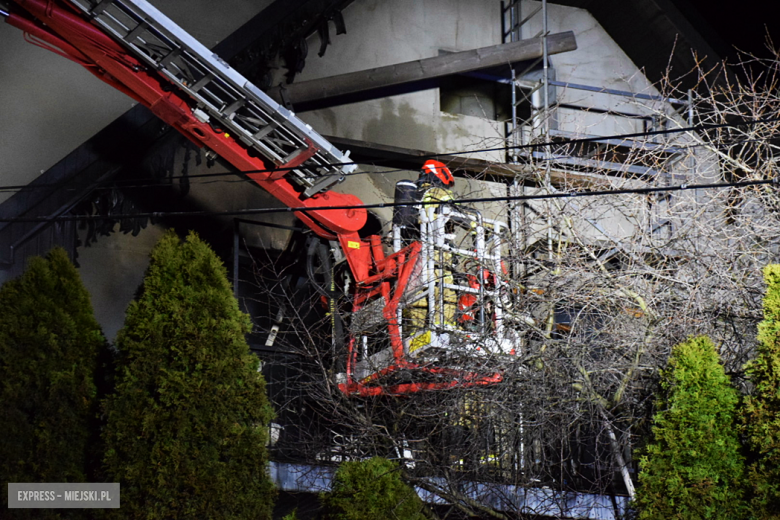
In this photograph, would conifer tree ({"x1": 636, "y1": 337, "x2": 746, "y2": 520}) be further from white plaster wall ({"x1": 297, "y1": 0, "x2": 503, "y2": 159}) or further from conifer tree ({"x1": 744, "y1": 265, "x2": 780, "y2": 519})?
white plaster wall ({"x1": 297, "y1": 0, "x2": 503, "y2": 159})

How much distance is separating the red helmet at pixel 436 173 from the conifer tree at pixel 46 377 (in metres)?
4.63

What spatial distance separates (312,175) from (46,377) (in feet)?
14.9

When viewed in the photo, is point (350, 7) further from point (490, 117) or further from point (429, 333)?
point (429, 333)

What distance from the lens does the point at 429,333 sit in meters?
9.56

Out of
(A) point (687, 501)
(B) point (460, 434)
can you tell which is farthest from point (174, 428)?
(A) point (687, 501)

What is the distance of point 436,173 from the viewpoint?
11.4 m

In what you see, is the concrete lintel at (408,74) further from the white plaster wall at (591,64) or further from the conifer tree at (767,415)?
the conifer tree at (767,415)

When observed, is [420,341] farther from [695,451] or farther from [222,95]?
[222,95]

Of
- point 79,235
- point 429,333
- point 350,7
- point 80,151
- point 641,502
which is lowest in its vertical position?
point 641,502

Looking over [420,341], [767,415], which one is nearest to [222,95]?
[420,341]

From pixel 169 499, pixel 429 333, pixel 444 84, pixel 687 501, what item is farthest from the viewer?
pixel 444 84

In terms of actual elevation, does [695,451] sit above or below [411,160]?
below

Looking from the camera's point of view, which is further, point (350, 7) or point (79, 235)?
point (350, 7)

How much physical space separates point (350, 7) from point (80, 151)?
19.7 ft
